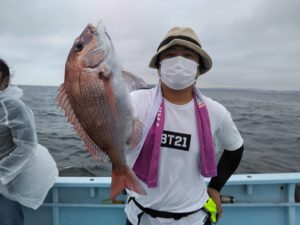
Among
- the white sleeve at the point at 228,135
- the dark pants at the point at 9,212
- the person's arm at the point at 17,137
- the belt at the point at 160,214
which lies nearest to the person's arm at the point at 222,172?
the white sleeve at the point at 228,135

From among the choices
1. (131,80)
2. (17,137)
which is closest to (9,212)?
(17,137)

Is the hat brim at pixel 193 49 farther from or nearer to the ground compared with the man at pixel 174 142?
farther from the ground

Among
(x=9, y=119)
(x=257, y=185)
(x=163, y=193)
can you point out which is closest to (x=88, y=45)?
(x=163, y=193)

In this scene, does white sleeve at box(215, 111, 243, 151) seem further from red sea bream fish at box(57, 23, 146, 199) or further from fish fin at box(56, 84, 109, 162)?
fish fin at box(56, 84, 109, 162)

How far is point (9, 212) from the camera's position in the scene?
3.13 metres

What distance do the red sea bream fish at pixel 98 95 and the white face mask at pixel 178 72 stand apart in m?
0.38

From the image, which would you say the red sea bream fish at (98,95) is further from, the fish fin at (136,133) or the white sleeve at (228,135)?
the white sleeve at (228,135)

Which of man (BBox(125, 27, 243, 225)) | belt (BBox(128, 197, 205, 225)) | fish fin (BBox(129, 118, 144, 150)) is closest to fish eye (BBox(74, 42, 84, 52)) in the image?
fish fin (BBox(129, 118, 144, 150))

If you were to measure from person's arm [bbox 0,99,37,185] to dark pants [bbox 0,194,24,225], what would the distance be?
26 centimetres

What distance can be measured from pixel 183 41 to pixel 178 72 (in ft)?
0.63

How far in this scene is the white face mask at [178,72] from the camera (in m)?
1.96

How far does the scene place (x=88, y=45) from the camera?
1554 mm

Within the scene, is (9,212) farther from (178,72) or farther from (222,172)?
(178,72)

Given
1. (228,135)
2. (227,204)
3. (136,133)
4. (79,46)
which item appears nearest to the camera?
(79,46)
